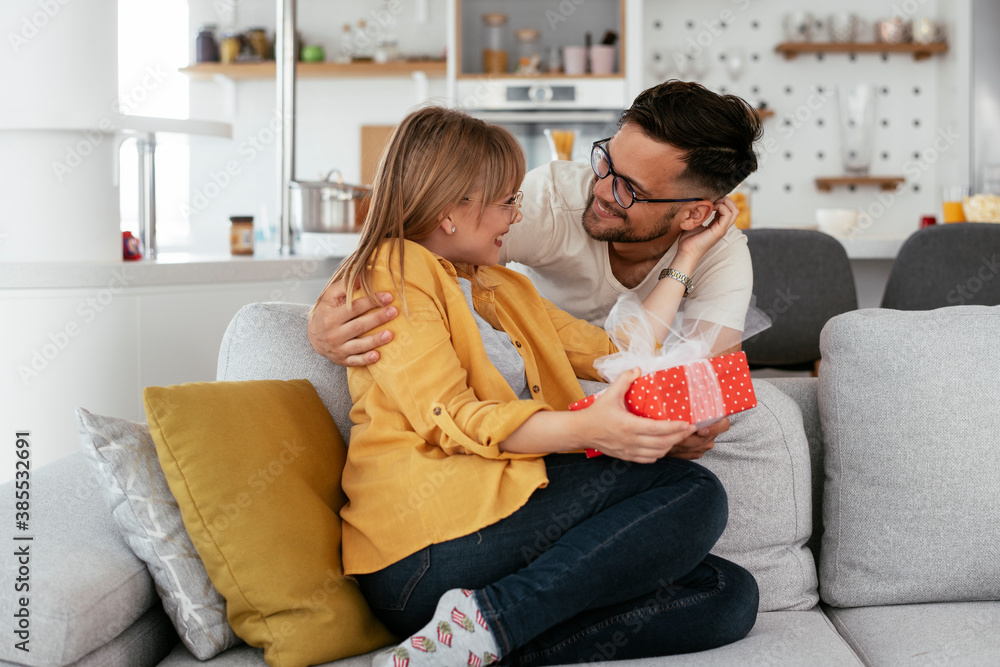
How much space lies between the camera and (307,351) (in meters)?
1.48

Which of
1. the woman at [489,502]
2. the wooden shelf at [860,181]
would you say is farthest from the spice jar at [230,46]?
the woman at [489,502]

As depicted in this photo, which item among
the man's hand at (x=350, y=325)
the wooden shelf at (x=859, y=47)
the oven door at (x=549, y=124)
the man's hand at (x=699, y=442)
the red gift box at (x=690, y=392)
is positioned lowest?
the man's hand at (x=699, y=442)

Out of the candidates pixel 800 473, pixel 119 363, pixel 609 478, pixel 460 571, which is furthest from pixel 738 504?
pixel 119 363

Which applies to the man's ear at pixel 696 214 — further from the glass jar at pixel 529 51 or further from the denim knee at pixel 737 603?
the glass jar at pixel 529 51

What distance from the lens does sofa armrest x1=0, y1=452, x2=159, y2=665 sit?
1.03 metres

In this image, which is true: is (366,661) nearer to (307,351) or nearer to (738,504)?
(307,351)

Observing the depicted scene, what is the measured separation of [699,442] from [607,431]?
0.74 feet

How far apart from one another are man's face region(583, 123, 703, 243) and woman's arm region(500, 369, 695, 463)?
645 millimetres

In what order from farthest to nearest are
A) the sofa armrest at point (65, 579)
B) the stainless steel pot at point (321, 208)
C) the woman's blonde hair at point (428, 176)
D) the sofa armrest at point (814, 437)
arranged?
the stainless steel pot at point (321, 208)
the sofa armrest at point (814, 437)
the woman's blonde hair at point (428, 176)
the sofa armrest at point (65, 579)

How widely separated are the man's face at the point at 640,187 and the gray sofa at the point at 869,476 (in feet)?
1.30

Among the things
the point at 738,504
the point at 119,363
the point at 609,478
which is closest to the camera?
the point at 609,478

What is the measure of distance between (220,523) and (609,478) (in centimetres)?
54

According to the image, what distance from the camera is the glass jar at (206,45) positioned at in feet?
16.8

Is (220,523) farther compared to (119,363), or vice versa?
(119,363)
